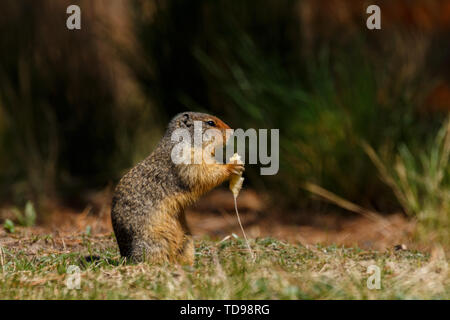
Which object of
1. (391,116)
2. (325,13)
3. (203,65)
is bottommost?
(391,116)

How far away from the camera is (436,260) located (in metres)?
3.80

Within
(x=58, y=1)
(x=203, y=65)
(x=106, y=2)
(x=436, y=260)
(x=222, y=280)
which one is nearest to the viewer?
(x=222, y=280)

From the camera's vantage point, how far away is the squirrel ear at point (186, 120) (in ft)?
13.5

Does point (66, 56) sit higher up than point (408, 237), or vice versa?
point (66, 56)

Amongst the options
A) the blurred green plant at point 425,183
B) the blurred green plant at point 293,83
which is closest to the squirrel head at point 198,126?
the blurred green plant at point 425,183

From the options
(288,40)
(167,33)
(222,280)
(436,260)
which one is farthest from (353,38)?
(222,280)

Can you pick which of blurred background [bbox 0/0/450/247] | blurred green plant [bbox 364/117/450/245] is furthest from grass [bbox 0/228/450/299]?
blurred background [bbox 0/0/450/247]

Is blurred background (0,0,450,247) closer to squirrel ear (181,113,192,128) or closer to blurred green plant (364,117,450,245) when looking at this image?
blurred green plant (364,117,450,245)

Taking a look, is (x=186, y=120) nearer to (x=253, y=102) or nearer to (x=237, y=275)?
(x=237, y=275)

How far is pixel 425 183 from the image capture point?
595 centimetres

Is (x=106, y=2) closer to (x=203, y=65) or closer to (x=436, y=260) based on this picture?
(x=203, y=65)

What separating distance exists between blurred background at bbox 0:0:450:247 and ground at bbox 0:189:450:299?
3.86 feet

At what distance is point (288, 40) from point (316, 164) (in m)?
1.66

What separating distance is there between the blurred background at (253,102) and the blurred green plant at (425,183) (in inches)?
0.8
